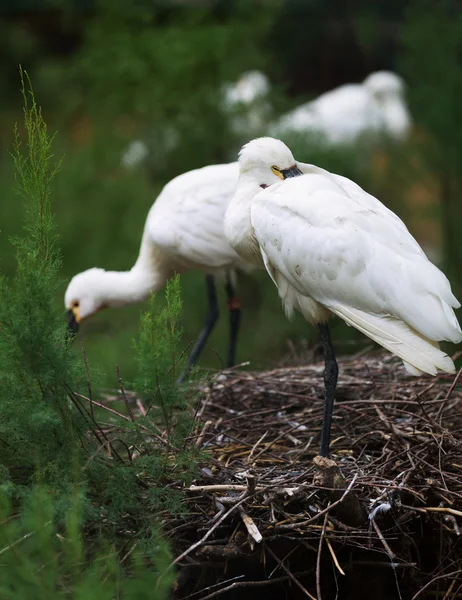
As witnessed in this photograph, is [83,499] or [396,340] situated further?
[396,340]

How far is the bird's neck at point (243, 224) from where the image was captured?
16.1 feet

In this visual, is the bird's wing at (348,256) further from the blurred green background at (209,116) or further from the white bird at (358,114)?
the white bird at (358,114)

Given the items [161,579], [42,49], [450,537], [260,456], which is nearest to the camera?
[161,579]

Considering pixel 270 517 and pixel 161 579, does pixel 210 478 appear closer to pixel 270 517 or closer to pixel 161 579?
pixel 270 517

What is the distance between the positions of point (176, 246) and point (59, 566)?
3277 mm

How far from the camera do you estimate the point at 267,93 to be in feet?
34.3

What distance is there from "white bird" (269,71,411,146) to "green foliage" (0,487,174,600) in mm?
6695

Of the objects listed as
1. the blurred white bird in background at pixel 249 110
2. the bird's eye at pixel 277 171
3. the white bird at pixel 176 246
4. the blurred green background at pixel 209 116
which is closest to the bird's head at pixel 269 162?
the bird's eye at pixel 277 171

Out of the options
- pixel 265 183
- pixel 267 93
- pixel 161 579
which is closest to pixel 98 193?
pixel 267 93

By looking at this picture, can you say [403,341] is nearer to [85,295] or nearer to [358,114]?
[85,295]

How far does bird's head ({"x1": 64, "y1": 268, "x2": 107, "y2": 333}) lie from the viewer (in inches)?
261

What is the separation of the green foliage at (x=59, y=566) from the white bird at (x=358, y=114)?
264 inches

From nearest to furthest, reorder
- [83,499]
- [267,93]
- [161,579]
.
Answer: [161,579] < [83,499] < [267,93]

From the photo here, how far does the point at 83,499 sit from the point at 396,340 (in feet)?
4.96
